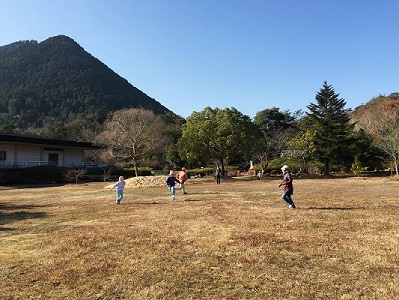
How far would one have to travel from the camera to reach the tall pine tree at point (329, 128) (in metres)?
38.8

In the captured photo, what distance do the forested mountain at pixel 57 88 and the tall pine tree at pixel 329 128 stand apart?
129 feet

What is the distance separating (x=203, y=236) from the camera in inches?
275

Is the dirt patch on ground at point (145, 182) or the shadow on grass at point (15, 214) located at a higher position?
the dirt patch on ground at point (145, 182)

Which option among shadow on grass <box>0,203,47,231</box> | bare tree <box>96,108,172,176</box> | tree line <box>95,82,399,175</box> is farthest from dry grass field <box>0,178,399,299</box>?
bare tree <box>96,108,172,176</box>

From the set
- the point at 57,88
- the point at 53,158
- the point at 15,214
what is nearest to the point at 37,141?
the point at 53,158

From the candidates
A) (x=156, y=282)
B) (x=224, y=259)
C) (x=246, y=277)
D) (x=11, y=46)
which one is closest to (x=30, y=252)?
(x=156, y=282)

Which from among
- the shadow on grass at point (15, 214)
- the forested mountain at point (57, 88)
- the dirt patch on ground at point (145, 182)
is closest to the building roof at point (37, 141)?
the dirt patch on ground at point (145, 182)

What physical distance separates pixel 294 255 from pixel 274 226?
2.34 meters

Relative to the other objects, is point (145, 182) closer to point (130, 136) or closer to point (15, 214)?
point (130, 136)

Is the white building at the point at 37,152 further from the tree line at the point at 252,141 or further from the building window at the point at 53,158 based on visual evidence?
the tree line at the point at 252,141

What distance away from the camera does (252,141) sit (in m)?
34.4

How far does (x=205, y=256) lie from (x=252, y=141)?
2953 cm

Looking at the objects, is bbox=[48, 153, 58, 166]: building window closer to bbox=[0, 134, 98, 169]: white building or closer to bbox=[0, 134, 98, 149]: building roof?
bbox=[0, 134, 98, 169]: white building

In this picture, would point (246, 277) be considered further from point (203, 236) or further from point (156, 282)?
point (203, 236)
